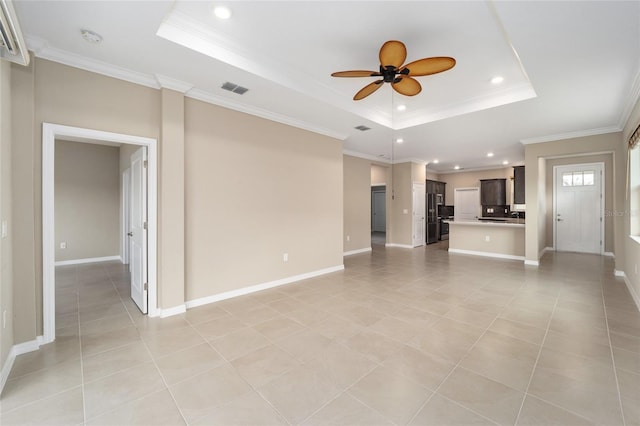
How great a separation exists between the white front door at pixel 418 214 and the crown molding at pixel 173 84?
6.96 m

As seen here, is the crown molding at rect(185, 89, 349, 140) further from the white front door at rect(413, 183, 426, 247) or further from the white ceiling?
the white front door at rect(413, 183, 426, 247)

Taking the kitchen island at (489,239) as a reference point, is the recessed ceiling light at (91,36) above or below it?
above

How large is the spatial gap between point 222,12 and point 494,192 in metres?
10.1

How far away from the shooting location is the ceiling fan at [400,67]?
219cm

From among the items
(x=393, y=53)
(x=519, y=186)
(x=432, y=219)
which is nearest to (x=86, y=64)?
(x=393, y=53)

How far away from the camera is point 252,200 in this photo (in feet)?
13.4

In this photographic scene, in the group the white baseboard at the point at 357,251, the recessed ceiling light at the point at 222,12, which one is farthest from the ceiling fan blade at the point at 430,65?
the white baseboard at the point at 357,251

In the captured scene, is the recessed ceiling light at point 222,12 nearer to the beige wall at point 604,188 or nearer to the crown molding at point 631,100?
the crown molding at point 631,100

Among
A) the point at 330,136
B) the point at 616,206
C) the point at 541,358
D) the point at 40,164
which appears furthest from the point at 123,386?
the point at 616,206

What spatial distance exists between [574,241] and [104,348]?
9954 millimetres

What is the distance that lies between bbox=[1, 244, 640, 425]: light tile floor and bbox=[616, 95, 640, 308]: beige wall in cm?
31

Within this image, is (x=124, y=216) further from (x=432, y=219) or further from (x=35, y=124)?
(x=432, y=219)

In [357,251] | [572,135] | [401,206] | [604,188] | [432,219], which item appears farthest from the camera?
[432,219]

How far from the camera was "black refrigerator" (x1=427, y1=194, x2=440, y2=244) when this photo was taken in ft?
30.0
